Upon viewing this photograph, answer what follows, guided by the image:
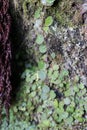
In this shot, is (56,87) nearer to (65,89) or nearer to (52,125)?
(65,89)

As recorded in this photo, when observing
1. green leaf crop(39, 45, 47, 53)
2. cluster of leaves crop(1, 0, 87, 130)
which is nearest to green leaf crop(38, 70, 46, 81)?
cluster of leaves crop(1, 0, 87, 130)

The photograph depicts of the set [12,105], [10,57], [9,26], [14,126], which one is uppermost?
[9,26]

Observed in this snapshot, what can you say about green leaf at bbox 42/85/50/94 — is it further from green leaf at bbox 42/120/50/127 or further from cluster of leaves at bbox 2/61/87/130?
green leaf at bbox 42/120/50/127

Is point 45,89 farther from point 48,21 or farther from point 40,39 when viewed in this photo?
point 48,21

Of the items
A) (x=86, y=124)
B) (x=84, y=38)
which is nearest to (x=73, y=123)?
(x=86, y=124)

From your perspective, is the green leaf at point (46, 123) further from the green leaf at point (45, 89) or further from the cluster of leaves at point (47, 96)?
the green leaf at point (45, 89)

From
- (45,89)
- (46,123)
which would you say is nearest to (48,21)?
(45,89)

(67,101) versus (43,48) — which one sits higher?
(43,48)

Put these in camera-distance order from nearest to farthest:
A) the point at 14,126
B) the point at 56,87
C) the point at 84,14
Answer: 1. the point at 84,14
2. the point at 56,87
3. the point at 14,126
